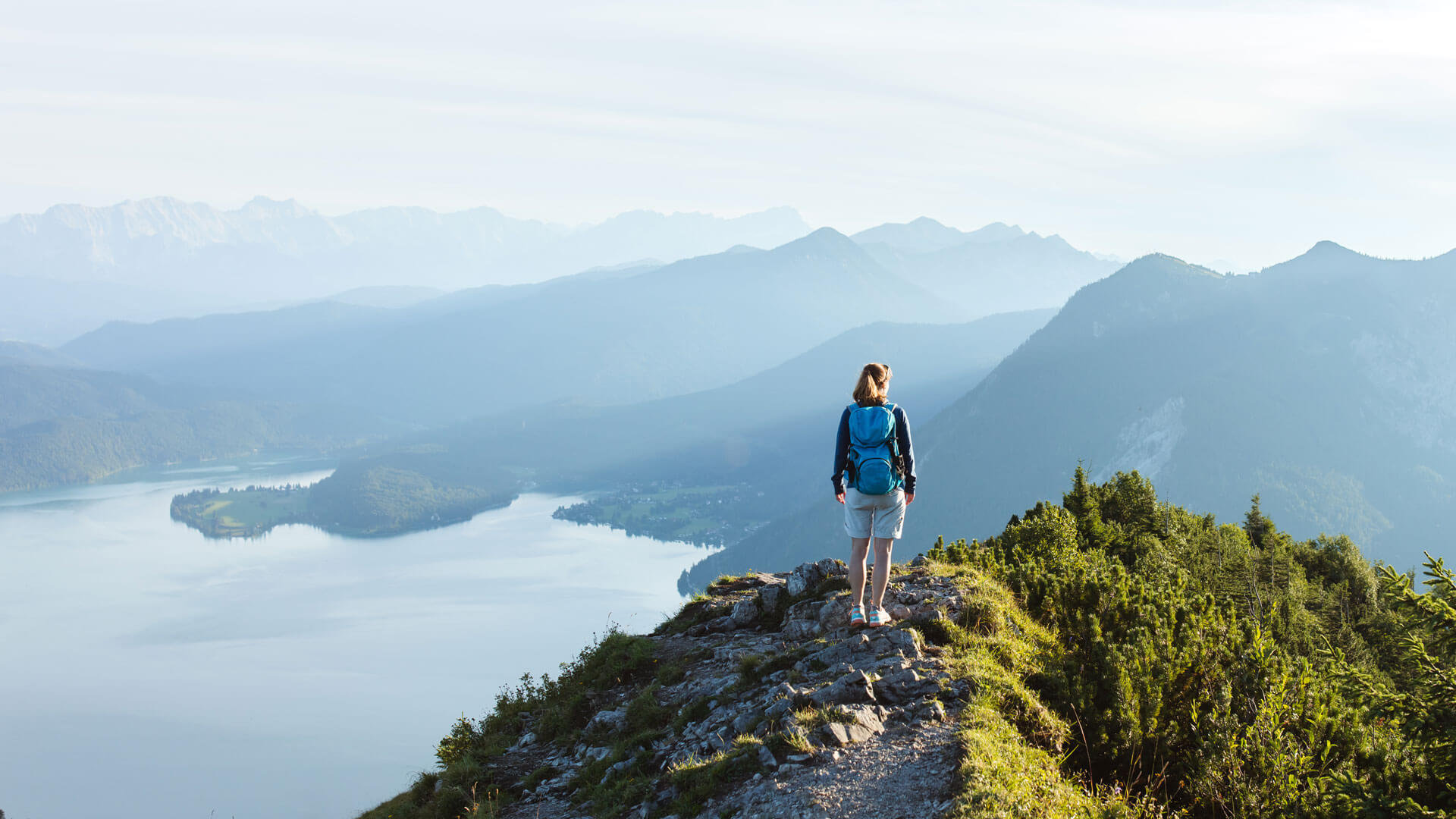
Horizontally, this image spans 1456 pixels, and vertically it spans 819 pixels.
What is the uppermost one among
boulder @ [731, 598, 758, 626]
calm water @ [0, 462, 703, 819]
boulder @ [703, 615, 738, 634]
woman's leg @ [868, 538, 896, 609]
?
woman's leg @ [868, 538, 896, 609]

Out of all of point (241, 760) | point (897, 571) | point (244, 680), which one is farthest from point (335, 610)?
point (897, 571)

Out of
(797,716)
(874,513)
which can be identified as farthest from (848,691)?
(874,513)

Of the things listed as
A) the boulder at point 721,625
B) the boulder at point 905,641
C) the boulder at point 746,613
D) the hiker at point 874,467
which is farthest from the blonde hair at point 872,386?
the boulder at point 721,625

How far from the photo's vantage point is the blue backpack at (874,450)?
1023cm

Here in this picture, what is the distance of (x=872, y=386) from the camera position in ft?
34.0

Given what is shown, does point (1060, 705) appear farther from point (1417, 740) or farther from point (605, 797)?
point (605, 797)

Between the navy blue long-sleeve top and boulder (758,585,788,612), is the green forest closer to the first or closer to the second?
the navy blue long-sleeve top

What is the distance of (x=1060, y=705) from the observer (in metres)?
8.42

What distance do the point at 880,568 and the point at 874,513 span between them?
2.57ft

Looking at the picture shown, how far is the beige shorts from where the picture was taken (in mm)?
10383

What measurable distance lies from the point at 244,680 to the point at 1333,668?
18100cm

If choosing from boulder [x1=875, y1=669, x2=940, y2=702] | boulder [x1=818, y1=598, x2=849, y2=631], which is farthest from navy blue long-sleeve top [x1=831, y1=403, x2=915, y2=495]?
boulder [x1=818, y1=598, x2=849, y2=631]

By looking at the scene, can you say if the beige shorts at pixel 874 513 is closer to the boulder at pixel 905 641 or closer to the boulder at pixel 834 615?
the boulder at pixel 905 641

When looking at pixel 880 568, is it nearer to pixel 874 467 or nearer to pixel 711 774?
pixel 874 467
